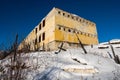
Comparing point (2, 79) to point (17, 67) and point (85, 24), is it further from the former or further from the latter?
point (85, 24)

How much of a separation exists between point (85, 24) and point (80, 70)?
27277 mm

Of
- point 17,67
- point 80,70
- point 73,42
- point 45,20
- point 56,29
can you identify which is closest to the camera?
point 17,67

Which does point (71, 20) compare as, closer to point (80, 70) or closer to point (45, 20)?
point (45, 20)

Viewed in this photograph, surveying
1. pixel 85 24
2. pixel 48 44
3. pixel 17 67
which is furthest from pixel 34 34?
pixel 17 67

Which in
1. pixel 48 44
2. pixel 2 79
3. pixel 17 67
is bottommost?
pixel 2 79

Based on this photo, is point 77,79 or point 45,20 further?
point 45,20

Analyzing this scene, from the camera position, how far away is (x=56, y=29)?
25.9 meters

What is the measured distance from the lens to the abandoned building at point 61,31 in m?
25.9

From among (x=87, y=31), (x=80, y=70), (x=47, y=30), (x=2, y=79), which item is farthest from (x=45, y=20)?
(x=2, y=79)

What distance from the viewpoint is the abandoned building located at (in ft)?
84.9

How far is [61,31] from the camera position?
2669 centimetres

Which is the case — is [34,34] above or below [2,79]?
above

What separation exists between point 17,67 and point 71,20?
26480 millimetres

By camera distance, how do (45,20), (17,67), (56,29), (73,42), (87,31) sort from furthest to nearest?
(87,31) → (45,20) → (73,42) → (56,29) → (17,67)
